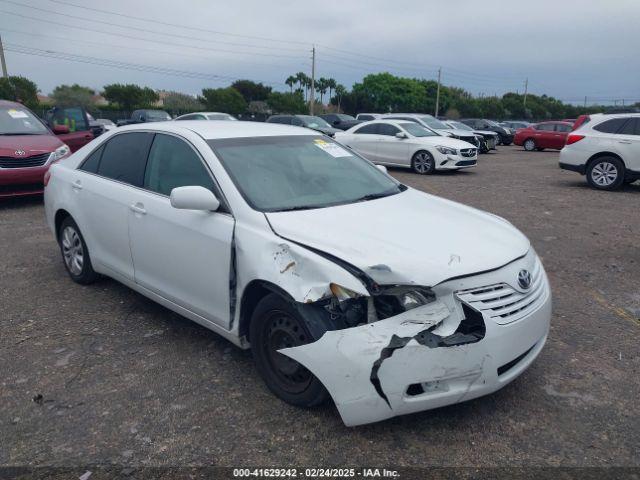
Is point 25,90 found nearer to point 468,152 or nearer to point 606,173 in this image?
point 468,152

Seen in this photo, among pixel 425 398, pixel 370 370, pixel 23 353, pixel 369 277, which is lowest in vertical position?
pixel 23 353

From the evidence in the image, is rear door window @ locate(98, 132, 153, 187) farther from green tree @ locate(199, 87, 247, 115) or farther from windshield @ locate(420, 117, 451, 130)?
green tree @ locate(199, 87, 247, 115)

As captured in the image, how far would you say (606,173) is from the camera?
1158 centimetres

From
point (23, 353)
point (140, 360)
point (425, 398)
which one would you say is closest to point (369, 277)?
point (425, 398)

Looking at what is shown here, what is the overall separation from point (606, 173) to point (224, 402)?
36.1ft

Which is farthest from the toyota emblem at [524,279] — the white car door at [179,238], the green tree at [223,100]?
the green tree at [223,100]

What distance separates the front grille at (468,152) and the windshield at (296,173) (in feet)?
34.3

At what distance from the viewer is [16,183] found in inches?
342

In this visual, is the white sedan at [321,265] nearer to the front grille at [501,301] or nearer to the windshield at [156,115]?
the front grille at [501,301]

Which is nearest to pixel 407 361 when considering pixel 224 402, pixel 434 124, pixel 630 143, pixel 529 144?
pixel 224 402

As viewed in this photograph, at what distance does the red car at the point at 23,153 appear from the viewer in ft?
28.2

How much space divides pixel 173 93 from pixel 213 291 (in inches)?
2780

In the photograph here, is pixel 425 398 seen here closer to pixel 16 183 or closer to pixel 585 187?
pixel 16 183

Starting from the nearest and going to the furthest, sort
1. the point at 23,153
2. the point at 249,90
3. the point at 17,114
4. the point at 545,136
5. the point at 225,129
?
the point at 225,129
the point at 23,153
the point at 17,114
the point at 545,136
the point at 249,90
